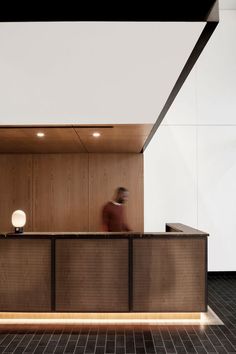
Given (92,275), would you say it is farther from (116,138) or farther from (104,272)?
(116,138)

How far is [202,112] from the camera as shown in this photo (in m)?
7.96

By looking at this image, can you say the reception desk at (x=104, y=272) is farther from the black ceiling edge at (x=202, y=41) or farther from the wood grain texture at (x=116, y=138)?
the black ceiling edge at (x=202, y=41)

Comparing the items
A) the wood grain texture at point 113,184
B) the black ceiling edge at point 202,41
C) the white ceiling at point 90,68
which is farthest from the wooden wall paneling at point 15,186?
the black ceiling edge at point 202,41

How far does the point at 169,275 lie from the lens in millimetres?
4852

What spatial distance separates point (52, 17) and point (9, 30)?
0.43m

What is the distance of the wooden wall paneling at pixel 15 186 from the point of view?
782 centimetres

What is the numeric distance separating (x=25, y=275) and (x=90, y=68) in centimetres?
294

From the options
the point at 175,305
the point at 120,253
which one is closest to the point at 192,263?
the point at 175,305

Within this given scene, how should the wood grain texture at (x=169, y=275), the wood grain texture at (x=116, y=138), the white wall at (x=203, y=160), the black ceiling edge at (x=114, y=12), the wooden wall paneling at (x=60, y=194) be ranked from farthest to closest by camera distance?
the white wall at (x=203, y=160)
the wooden wall paneling at (x=60, y=194)
the wood grain texture at (x=116, y=138)
the wood grain texture at (x=169, y=275)
the black ceiling edge at (x=114, y=12)

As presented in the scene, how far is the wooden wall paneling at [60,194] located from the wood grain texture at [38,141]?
1.19 feet

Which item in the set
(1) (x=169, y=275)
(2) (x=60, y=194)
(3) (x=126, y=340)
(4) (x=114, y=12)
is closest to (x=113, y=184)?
(2) (x=60, y=194)

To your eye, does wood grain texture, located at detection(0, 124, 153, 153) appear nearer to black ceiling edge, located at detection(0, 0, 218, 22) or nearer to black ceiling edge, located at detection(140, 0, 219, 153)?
black ceiling edge, located at detection(140, 0, 219, 153)

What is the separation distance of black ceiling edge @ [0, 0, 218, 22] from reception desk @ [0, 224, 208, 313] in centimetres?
327

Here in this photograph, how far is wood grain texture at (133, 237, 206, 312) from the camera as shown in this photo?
485 centimetres
